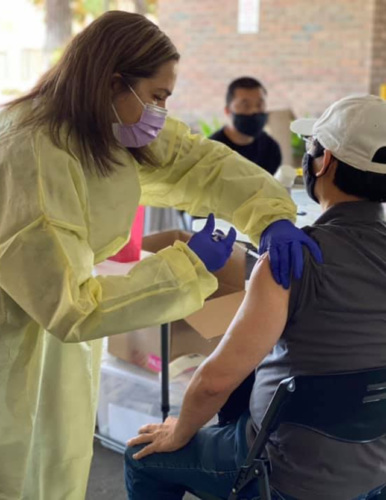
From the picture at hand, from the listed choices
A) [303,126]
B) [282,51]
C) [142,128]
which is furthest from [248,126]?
[282,51]

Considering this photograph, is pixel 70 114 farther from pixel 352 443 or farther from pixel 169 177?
pixel 352 443

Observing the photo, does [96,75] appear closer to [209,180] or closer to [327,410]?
[209,180]

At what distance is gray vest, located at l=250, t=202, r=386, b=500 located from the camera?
3.97 feet

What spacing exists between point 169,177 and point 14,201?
1.49ft

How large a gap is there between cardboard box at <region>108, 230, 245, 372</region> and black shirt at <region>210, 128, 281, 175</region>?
1.15 meters

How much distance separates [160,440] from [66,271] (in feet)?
1.46

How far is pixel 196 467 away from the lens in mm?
1375

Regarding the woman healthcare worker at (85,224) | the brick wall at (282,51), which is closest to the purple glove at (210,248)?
the woman healthcare worker at (85,224)

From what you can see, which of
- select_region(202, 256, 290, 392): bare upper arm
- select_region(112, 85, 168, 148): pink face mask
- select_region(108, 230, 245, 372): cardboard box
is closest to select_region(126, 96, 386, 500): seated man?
select_region(202, 256, 290, 392): bare upper arm

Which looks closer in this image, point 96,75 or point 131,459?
Result: point 96,75

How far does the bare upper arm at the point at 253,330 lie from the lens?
119 cm

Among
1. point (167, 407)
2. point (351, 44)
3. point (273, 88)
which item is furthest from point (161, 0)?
point (167, 407)

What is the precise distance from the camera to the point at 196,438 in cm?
141

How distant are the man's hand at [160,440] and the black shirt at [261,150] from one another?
2.28m
